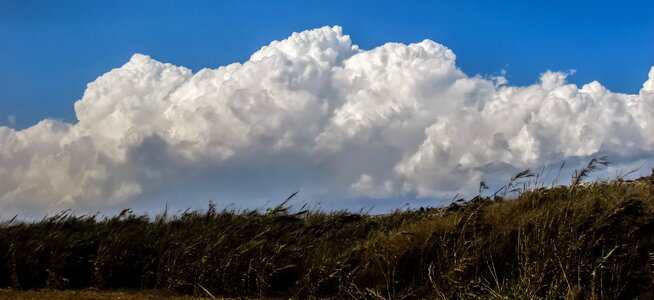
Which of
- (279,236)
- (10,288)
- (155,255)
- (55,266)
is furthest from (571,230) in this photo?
(10,288)

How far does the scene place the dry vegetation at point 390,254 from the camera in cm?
980

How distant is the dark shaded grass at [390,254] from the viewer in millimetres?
9805

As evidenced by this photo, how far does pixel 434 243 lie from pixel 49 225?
27.2ft

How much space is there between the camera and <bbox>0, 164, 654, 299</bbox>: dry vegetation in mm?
9805

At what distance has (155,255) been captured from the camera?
11930 mm

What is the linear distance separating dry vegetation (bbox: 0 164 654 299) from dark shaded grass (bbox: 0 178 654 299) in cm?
2

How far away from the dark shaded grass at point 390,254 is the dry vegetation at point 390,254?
0.08 feet

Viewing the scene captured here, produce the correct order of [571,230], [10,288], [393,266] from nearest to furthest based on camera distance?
1. [571,230]
2. [393,266]
3. [10,288]

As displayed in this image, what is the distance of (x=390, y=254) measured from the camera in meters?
10.9

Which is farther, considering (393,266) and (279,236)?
(279,236)

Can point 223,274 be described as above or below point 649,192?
below

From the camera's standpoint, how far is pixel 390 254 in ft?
35.7

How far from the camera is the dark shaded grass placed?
9.80 meters

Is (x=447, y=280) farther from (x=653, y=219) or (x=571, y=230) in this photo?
(x=653, y=219)
